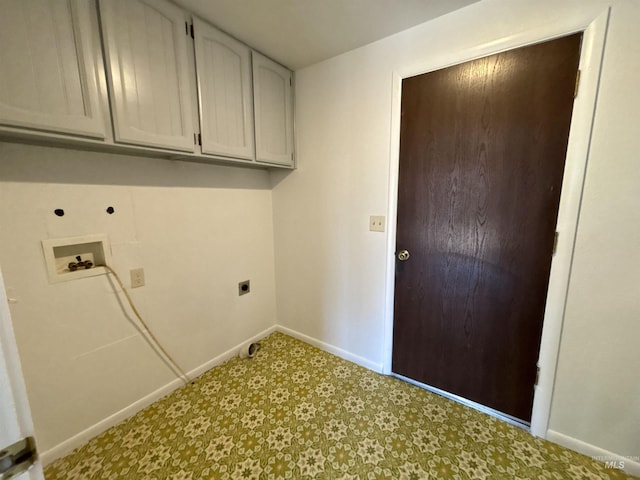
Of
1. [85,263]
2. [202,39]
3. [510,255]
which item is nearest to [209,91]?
[202,39]

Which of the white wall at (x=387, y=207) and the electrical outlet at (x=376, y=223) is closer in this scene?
the white wall at (x=387, y=207)

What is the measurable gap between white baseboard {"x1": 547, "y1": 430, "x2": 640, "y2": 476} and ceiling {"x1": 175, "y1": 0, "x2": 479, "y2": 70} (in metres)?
2.33

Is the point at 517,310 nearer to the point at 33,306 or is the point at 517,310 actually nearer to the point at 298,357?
the point at 298,357

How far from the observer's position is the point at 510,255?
Answer: 4.73 ft

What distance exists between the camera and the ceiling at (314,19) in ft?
4.51

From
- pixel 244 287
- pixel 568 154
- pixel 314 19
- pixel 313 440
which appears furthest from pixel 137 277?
pixel 568 154

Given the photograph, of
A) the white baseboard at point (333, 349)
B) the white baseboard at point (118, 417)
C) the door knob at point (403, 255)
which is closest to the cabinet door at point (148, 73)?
the door knob at point (403, 255)

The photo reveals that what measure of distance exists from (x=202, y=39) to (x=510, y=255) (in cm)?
208

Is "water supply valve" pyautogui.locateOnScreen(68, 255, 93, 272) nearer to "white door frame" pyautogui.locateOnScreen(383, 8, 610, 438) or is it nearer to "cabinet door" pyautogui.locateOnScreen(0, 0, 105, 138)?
"cabinet door" pyautogui.locateOnScreen(0, 0, 105, 138)

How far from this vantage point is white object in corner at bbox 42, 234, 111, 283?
4.23 ft

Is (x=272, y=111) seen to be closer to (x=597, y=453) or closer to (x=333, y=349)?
(x=333, y=349)

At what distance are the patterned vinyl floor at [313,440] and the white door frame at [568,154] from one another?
0.31 metres

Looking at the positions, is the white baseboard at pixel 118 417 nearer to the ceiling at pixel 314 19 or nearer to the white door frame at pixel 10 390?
the white door frame at pixel 10 390

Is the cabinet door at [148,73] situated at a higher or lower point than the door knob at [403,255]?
higher
